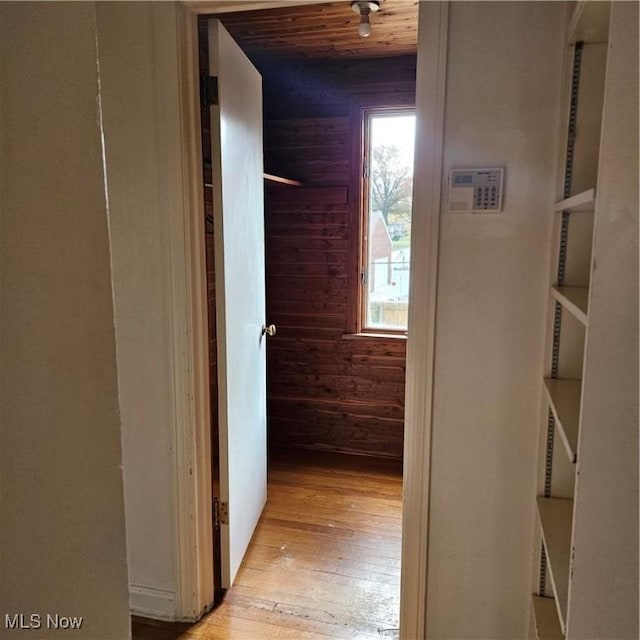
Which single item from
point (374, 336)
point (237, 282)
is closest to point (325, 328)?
point (374, 336)

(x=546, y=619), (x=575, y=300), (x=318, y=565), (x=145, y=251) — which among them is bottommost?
(x=318, y=565)

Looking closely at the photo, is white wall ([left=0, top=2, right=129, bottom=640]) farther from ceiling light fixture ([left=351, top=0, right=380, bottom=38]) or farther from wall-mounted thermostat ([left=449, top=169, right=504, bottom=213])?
ceiling light fixture ([left=351, top=0, right=380, bottom=38])

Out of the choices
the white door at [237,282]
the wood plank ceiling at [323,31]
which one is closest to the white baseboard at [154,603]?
the white door at [237,282]

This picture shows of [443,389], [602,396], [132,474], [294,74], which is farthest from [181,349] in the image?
[294,74]

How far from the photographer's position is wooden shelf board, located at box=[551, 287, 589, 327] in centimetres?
92

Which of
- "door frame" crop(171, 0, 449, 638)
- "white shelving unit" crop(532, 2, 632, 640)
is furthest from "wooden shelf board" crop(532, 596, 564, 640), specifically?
"door frame" crop(171, 0, 449, 638)

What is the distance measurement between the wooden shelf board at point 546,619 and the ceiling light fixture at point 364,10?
2306 millimetres

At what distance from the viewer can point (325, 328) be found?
312cm

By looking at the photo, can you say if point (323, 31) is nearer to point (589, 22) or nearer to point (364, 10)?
point (364, 10)

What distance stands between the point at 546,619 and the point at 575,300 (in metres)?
0.90

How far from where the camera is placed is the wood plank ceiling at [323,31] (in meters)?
2.14

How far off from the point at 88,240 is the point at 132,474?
149 cm

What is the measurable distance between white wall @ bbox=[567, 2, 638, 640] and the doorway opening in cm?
168

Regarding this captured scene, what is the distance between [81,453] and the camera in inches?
20.1
